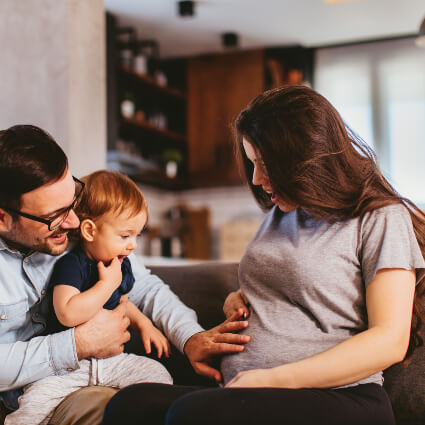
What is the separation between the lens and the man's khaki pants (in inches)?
45.7

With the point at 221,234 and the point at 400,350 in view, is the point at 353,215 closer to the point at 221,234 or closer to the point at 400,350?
the point at 400,350

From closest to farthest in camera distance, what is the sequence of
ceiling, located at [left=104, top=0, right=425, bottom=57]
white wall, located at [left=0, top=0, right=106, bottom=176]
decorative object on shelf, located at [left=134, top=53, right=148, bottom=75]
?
white wall, located at [left=0, top=0, right=106, bottom=176], ceiling, located at [left=104, top=0, right=425, bottom=57], decorative object on shelf, located at [left=134, top=53, right=148, bottom=75]

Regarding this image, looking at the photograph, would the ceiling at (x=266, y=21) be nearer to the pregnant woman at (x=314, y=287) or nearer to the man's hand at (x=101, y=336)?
the pregnant woman at (x=314, y=287)

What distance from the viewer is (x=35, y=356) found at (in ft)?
4.05

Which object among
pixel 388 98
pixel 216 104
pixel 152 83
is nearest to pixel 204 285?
pixel 152 83

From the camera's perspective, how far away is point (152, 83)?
548 cm

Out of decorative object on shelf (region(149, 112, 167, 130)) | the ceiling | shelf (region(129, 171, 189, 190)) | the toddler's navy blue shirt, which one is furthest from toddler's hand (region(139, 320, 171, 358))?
decorative object on shelf (region(149, 112, 167, 130))

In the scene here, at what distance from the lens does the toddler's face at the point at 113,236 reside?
4.41ft

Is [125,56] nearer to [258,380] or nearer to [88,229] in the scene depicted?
[88,229]

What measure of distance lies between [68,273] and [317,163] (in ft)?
2.10

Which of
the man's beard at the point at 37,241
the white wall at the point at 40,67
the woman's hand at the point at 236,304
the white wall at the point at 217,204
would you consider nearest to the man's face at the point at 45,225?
the man's beard at the point at 37,241

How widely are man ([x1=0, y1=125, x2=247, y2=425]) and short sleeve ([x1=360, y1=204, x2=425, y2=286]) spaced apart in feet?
1.08

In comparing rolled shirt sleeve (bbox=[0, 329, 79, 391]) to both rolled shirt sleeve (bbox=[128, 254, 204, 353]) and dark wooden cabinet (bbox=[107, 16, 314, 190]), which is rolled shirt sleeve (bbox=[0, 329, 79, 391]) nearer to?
rolled shirt sleeve (bbox=[128, 254, 204, 353])

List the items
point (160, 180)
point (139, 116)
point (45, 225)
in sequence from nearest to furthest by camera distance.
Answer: point (45, 225) < point (139, 116) < point (160, 180)
